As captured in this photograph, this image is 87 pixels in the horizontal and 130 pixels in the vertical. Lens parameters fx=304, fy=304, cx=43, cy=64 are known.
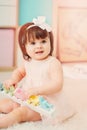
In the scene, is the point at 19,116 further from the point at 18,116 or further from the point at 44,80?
the point at 44,80

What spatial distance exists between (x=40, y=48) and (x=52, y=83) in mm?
128

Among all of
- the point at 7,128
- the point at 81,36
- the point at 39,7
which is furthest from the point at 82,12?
the point at 7,128

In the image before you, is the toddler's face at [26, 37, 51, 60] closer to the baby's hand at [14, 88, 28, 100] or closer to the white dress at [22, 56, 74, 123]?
the white dress at [22, 56, 74, 123]

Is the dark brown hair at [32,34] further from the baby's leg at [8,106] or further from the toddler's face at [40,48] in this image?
the baby's leg at [8,106]

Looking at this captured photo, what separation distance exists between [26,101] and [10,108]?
129 millimetres

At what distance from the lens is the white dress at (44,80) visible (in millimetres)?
986

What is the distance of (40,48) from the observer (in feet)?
3.35

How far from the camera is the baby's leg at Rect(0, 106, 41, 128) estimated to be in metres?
0.93

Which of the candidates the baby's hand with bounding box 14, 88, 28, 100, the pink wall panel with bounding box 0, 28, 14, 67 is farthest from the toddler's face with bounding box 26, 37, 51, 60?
the pink wall panel with bounding box 0, 28, 14, 67

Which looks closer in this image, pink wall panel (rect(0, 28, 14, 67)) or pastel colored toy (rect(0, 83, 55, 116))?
pastel colored toy (rect(0, 83, 55, 116))

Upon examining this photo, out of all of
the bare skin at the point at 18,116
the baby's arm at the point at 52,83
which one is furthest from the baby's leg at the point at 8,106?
the baby's arm at the point at 52,83

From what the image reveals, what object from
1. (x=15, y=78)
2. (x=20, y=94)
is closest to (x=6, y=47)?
(x=15, y=78)

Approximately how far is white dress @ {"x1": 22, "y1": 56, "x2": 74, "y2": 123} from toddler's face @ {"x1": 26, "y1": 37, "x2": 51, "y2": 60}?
2 cm

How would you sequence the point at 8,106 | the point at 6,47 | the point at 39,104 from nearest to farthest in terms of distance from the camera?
the point at 39,104, the point at 8,106, the point at 6,47
